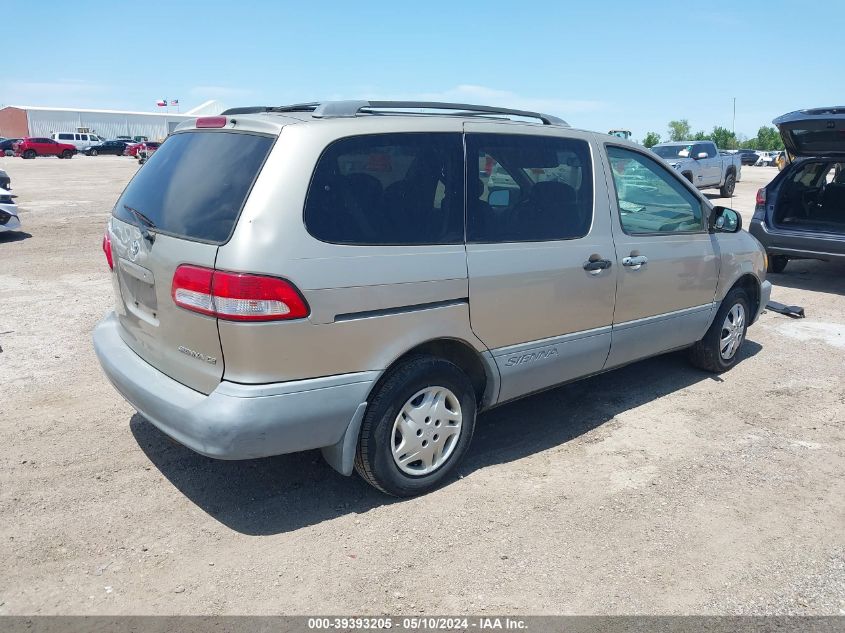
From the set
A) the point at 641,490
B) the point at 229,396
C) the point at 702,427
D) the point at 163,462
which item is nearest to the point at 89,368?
the point at 163,462

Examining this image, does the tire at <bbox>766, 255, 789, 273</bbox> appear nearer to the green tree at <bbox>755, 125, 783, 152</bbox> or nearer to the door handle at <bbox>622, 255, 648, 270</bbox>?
the door handle at <bbox>622, 255, 648, 270</bbox>

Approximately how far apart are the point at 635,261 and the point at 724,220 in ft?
4.05

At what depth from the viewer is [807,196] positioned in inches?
392

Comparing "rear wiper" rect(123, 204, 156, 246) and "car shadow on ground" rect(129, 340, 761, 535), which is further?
"car shadow on ground" rect(129, 340, 761, 535)

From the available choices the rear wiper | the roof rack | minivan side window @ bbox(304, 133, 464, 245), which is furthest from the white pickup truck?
the rear wiper

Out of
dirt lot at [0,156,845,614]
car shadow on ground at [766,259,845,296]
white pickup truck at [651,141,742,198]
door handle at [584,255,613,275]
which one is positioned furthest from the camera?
white pickup truck at [651,141,742,198]

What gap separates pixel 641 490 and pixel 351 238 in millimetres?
2095

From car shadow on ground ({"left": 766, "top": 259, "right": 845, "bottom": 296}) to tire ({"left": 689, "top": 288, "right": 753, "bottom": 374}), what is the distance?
3138mm

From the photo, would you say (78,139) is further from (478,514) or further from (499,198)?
(478,514)

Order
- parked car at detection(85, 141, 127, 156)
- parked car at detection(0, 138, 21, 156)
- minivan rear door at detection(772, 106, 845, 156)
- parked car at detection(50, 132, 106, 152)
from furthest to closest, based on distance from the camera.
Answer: parked car at detection(85, 141, 127, 156) < parked car at detection(50, 132, 106, 152) < parked car at detection(0, 138, 21, 156) < minivan rear door at detection(772, 106, 845, 156)

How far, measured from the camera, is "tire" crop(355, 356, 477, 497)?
342cm

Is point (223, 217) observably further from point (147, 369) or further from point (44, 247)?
point (44, 247)

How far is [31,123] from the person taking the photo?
7806 centimetres

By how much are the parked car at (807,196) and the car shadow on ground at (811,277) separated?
304mm
